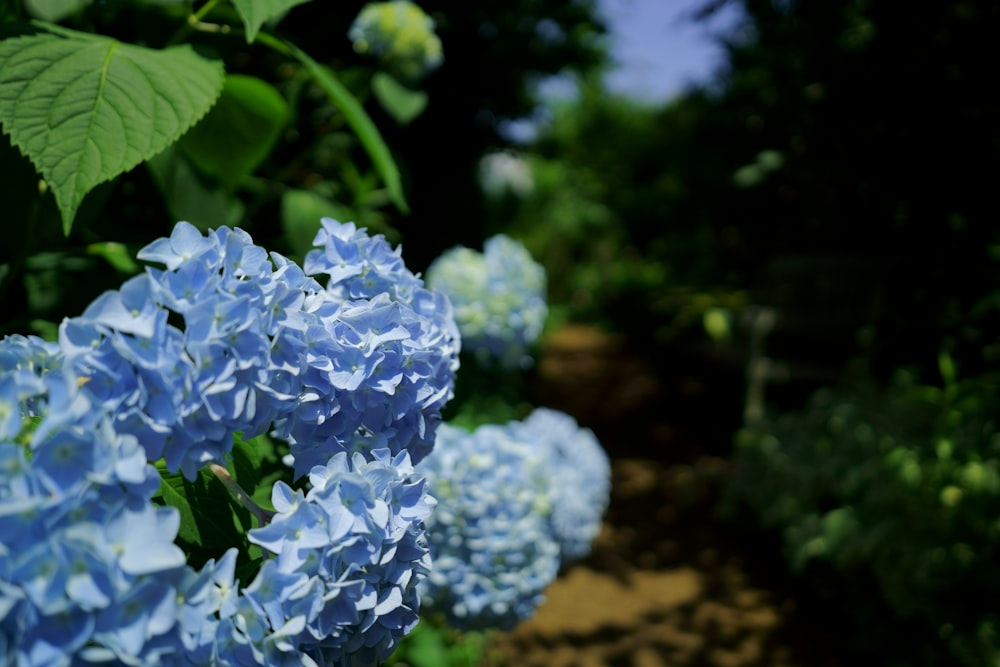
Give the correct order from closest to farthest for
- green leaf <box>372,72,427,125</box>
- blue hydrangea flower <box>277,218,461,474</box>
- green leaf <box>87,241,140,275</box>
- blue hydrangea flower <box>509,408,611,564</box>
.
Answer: blue hydrangea flower <box>277,218,461,474</box> < green leaf <box>87,241,140,275</box> < green leaf <box>372,72,427,125</box> < blue hydrangea flower <box>509,408,611,564</box>

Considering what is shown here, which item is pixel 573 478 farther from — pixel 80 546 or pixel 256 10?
pixel 80 546

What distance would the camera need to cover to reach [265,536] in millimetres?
626

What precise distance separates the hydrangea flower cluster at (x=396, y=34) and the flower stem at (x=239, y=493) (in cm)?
130

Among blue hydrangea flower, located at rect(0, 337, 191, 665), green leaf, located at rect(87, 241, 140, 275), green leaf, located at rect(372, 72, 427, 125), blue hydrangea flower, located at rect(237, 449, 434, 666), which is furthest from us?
green leaf, located at rect(372, 72, 427, 125)

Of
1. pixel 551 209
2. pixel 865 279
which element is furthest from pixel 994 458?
pixel 551 209

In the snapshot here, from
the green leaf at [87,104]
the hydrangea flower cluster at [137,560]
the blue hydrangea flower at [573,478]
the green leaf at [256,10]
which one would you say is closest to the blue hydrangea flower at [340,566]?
the hydrangea flower cluster at [137,560]

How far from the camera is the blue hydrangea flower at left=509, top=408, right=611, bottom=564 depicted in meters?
1.91

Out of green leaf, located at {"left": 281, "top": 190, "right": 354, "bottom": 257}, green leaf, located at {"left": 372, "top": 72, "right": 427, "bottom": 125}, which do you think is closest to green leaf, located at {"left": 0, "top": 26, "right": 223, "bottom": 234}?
green leaf, located at {"left": 281, "top": 190, "right": 354, "bottom": 257}

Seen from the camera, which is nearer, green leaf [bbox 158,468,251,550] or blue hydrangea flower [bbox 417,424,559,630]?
green leaf [bbox 158,468,251,550]

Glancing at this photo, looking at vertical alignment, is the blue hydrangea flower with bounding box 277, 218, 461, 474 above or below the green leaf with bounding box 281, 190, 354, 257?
below

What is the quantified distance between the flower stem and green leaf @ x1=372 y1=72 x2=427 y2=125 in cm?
114

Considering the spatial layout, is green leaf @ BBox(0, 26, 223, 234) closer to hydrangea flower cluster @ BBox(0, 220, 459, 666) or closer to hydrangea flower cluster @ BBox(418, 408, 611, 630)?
hydrangea flower cluster @ BBox(0, 220, 459, 666)

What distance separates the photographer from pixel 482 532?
56.7 inches

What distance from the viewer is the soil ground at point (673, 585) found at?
365cm
